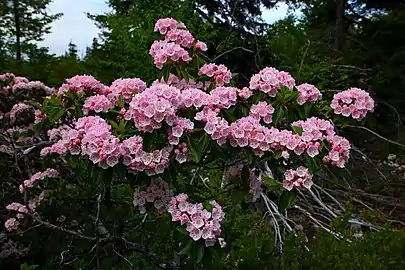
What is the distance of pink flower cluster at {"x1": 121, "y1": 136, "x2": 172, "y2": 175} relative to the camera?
143 cm

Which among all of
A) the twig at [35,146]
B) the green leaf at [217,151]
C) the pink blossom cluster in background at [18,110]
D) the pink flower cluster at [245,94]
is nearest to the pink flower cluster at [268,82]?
the pink flower cluster at [245,94]

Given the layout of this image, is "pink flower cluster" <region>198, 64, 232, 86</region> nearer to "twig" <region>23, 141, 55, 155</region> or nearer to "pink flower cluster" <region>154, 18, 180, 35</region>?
"pink flower cluster" <region>154, 18, 180, 35</region>

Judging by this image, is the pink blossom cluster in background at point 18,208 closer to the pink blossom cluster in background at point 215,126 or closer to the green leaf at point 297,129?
the pink blossom cluster in background at point 215,126

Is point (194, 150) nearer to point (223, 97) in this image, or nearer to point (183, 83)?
point (223, 97)

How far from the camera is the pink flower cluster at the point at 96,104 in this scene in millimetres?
1677

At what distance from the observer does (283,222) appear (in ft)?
9.73

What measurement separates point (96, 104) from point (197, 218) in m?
0.56

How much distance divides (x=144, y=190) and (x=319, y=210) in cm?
229

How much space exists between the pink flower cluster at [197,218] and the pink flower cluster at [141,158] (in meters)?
0.14

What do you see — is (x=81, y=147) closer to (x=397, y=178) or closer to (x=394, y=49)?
(x=397, y=178)

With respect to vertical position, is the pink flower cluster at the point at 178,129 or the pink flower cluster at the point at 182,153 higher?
the pink flower cluster at the point at 178,129

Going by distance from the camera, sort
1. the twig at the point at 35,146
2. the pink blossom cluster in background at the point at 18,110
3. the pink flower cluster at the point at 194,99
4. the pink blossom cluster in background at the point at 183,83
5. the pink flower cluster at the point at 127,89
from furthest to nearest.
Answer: the pink blossom cluster in background at the point at 18,110, the twig at the point at 35,146, the pink blossom cluster in background at the point at 183,83, the pink flower cluster at the point at 127,89, the pink flower cluster at the point at 194,99

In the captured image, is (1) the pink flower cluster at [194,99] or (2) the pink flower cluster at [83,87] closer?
(1) the pink flower cluster at [194,99]

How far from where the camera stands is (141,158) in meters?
1.43
